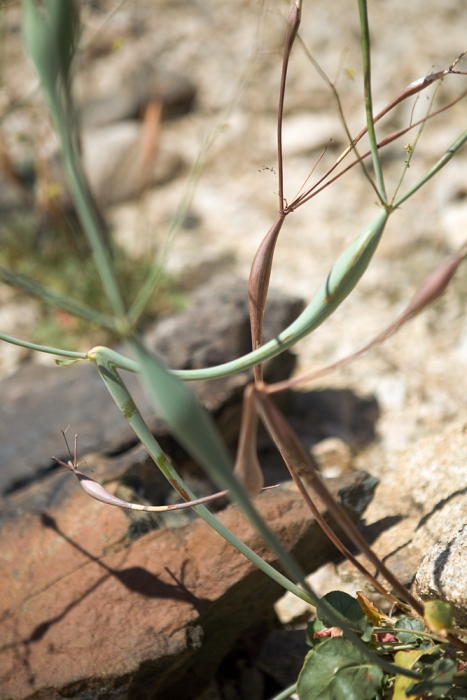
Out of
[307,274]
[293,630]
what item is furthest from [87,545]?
[307,274]

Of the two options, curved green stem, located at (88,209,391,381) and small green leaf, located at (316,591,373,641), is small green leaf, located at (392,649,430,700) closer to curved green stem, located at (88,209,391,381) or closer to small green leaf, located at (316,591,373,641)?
small green leaf, located at (316,591,373,641)

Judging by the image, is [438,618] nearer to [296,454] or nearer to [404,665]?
→ [404,665]

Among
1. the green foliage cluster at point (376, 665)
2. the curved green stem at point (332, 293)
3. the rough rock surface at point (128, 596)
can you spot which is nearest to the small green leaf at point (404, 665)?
the green foliage cluster at point (376, 665)

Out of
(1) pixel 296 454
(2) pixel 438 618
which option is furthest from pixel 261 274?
(2) pixel 438 618

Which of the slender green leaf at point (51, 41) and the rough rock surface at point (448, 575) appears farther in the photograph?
the rough rock surface at point (448, 575)

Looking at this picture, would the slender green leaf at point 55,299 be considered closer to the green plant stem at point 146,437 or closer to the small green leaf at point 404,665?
the green plant stem at point 146,437

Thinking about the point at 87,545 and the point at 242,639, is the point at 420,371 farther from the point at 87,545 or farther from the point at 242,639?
the point at 87,545
